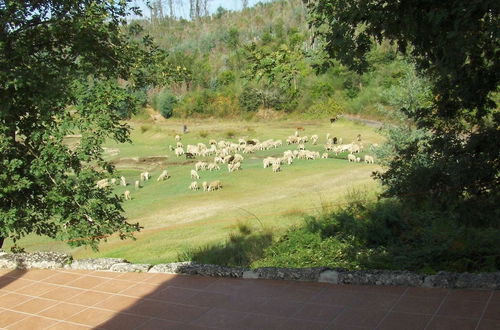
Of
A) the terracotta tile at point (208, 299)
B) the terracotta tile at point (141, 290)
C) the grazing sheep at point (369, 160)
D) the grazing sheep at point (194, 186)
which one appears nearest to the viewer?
the terracotta tile at point (208, 299)

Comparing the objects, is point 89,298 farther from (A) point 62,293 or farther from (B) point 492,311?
(B) point 492,311

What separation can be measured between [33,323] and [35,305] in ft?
2.17

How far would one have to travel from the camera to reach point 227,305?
6062 millimetres

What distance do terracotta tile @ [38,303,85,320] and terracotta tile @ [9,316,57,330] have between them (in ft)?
0.34

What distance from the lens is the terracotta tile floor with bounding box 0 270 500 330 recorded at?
5184 mm

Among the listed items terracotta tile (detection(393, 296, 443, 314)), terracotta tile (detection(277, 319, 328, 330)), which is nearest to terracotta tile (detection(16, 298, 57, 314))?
terracotta tile (detection(277, 319, 328, 330))

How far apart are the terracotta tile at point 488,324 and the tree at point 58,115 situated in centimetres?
618

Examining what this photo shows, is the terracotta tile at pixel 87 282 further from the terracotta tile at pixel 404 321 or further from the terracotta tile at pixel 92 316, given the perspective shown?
the terracotta tile at pixel 404 321

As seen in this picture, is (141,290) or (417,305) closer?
(417,305)

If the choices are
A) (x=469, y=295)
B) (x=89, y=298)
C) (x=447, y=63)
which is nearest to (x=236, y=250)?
(x=89, y=298)

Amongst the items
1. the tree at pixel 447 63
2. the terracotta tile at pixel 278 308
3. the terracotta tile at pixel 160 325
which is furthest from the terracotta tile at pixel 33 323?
the tree at pixel 447 63

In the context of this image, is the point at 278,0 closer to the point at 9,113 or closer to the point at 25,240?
the point at 25,240

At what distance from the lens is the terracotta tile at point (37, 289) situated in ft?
23.6

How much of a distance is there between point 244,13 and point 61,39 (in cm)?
8986
